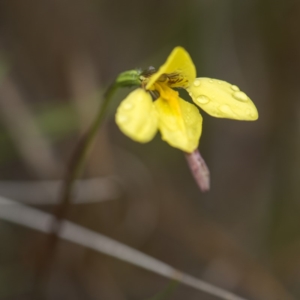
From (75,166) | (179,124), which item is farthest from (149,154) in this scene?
(179,124)

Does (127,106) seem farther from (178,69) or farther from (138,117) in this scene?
(178,69)

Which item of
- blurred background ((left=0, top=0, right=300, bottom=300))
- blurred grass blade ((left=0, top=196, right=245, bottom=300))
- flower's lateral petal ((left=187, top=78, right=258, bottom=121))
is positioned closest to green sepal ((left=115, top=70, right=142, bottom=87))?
flower's lateral petal ((left=187, top=78, right=258, bottom=121))

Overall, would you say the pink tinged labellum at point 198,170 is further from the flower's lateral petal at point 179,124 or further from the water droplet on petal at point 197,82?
the water droplet on petal at point 197,82

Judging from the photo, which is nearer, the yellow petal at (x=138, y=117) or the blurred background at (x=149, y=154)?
the yellow petal at (x=138, y=117)

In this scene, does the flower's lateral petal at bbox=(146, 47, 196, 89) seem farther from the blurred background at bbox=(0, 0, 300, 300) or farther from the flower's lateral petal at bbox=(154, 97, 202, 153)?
the blurred background at bbox=(0, 0, 300, 300)

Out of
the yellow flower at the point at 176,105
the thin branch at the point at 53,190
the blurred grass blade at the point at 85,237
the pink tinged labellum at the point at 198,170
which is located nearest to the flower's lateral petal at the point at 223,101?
the yellow flower at the point at 176,105

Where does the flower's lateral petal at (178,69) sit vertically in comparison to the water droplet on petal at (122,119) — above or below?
above
